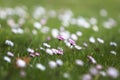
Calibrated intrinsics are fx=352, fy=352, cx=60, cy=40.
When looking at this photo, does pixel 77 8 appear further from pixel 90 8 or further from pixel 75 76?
pixel 75 76

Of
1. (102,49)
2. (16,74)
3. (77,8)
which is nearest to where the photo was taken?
(16,74)

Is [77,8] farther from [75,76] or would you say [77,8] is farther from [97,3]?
[75,76]

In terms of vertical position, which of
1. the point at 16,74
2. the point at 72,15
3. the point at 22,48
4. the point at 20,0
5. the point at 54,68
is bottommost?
the point at 16,74

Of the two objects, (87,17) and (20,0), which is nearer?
(87,17)

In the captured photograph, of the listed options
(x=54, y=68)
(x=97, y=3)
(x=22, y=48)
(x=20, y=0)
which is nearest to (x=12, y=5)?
(x=20, y=0)

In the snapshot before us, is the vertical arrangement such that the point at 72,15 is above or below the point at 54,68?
above

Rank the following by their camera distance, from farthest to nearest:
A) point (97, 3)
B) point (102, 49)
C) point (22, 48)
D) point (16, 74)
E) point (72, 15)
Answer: point (97, 3), point (72, 15), point (102, 49), point (22, 48), point (16, 74)
